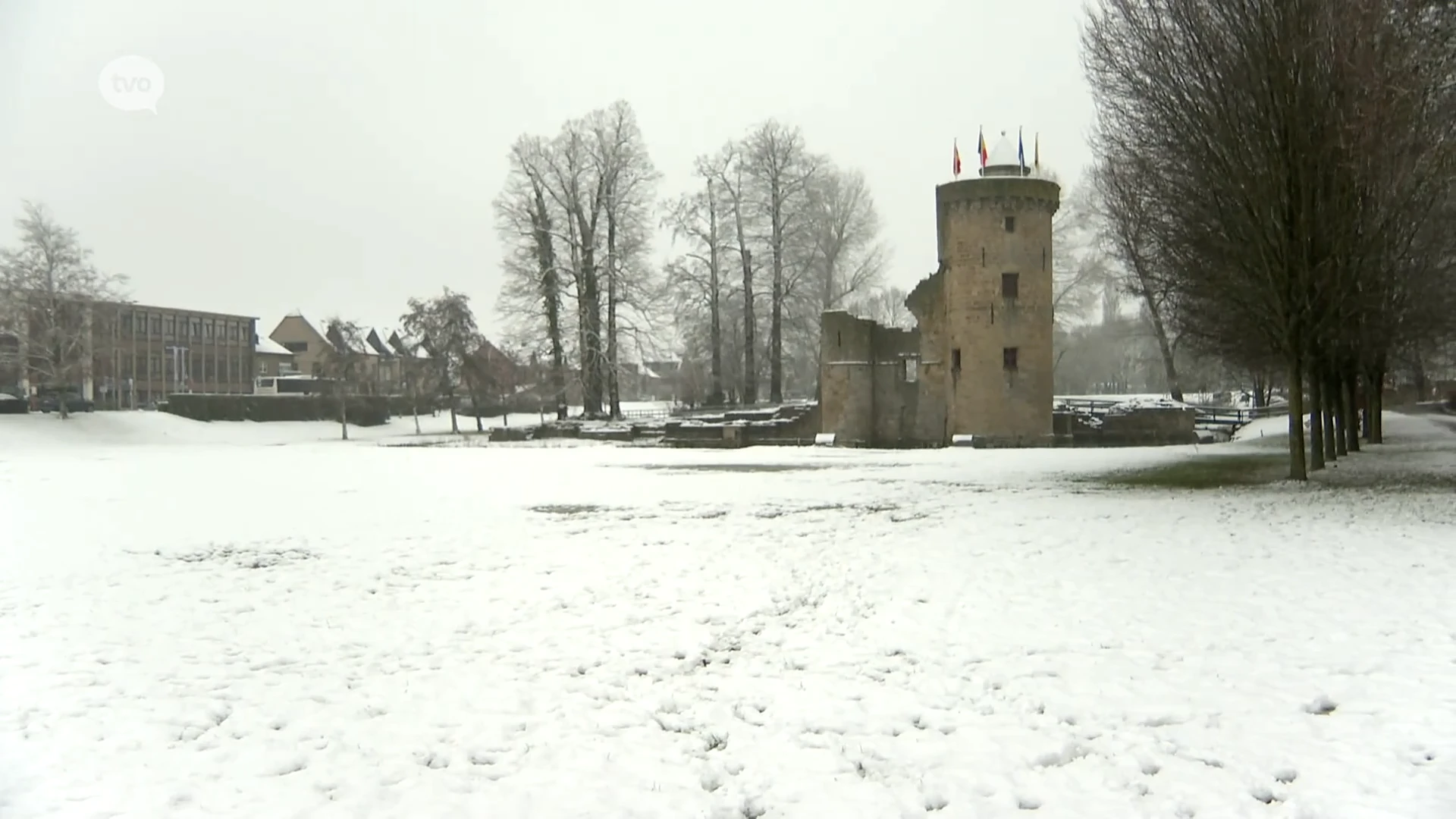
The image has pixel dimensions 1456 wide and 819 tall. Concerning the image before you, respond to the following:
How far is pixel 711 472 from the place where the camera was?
21.7 m

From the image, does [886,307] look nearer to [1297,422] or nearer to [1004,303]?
[1004,303]

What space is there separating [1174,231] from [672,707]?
15845mm

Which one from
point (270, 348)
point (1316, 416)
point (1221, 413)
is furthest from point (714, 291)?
point (270, 348)

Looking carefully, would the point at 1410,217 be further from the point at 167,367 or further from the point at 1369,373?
the point at 167,367

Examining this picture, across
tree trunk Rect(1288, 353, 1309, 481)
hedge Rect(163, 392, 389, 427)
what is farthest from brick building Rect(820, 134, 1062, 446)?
hedge Rect(163, 392, 389, 427)

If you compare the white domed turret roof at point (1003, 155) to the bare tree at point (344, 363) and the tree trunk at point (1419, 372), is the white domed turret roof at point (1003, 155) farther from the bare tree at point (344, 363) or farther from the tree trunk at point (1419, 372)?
the bare tree at point (344, 363)

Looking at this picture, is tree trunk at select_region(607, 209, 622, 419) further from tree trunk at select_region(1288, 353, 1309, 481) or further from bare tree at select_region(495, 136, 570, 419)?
tree trunk at select_region(1288, 353, 1309, 481)

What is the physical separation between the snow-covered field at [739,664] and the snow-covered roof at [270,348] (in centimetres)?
5563

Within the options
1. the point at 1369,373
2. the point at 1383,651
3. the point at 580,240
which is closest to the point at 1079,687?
the point at 1383,651

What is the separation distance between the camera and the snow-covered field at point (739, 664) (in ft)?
17.2

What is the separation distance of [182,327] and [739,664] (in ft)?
122

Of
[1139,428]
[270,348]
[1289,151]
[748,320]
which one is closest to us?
[1289,151]

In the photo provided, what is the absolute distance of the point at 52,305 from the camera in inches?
1129

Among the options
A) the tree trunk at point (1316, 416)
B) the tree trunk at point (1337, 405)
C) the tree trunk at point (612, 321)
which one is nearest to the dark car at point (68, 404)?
the tree trunk at point (612, 321)
